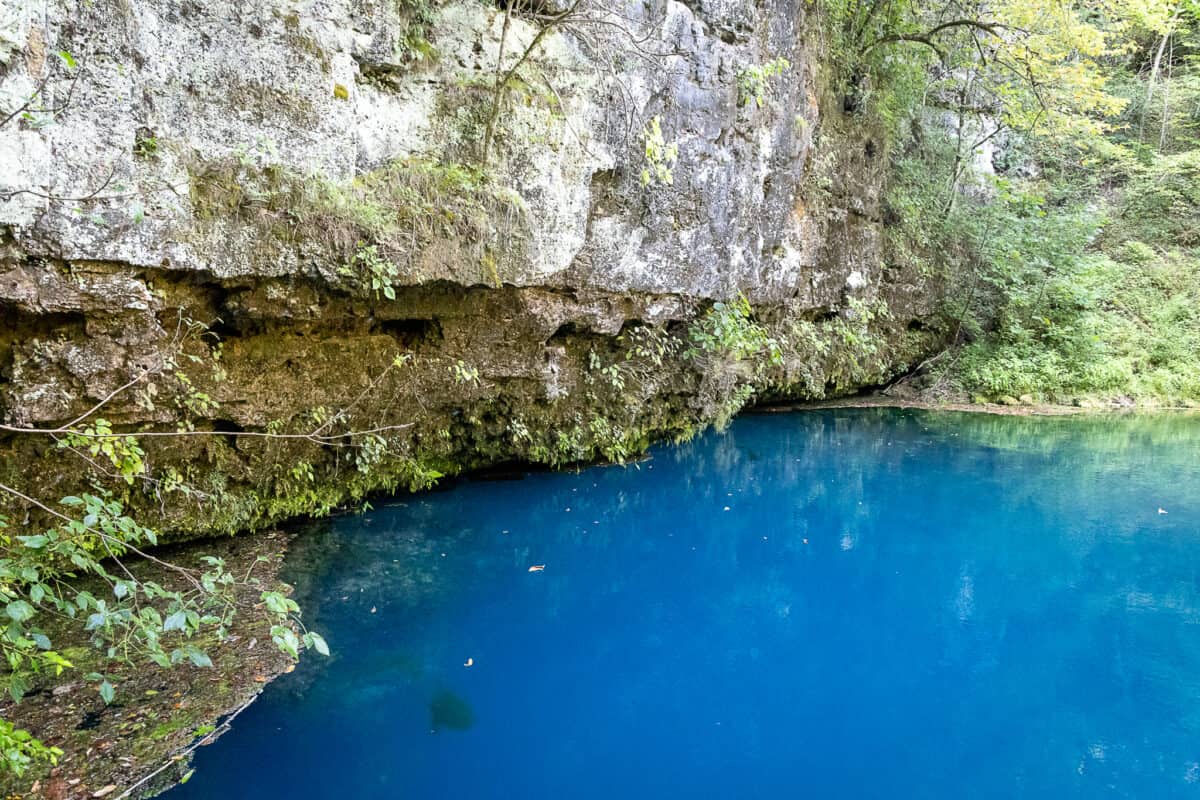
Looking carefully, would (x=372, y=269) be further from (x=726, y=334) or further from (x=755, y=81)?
(x=755, y=81)

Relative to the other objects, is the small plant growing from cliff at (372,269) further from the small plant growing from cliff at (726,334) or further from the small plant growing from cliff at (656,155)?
the small plant growing from cliff at (726,334)

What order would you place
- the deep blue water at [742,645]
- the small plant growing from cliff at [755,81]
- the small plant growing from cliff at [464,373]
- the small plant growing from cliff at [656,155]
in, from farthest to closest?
the small plant growing from cliff at [755,81], the small plant growing from cliff at [464,373], the small plant growing from cliff at [656,155], the deep blue water at [742,645]

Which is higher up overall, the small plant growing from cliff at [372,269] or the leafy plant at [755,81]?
the leafy plant at [755,81]

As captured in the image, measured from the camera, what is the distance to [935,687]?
4.39 metres

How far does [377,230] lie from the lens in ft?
18.1

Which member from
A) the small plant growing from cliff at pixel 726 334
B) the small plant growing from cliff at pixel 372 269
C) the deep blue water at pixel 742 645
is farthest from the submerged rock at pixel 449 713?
the small plant growing from cliff at pixel 726 334

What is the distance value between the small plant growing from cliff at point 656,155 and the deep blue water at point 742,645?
3296 millimetres

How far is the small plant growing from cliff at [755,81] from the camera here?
279 inches

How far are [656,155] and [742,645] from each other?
12.5 feet

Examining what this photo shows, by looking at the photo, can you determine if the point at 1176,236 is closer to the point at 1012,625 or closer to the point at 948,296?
the point at 948,296

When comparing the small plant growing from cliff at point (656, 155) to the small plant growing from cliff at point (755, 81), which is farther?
the small plant growing from cliff at point (755, 81)

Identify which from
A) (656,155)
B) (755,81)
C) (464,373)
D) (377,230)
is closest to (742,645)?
(464,373)

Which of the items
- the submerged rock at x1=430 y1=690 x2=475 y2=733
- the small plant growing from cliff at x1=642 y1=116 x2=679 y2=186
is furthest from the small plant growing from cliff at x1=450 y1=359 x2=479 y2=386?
the submerged rock at x1=430 y1=690 x2=475 y2=733

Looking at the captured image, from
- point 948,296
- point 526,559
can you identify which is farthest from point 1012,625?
point 948,296
